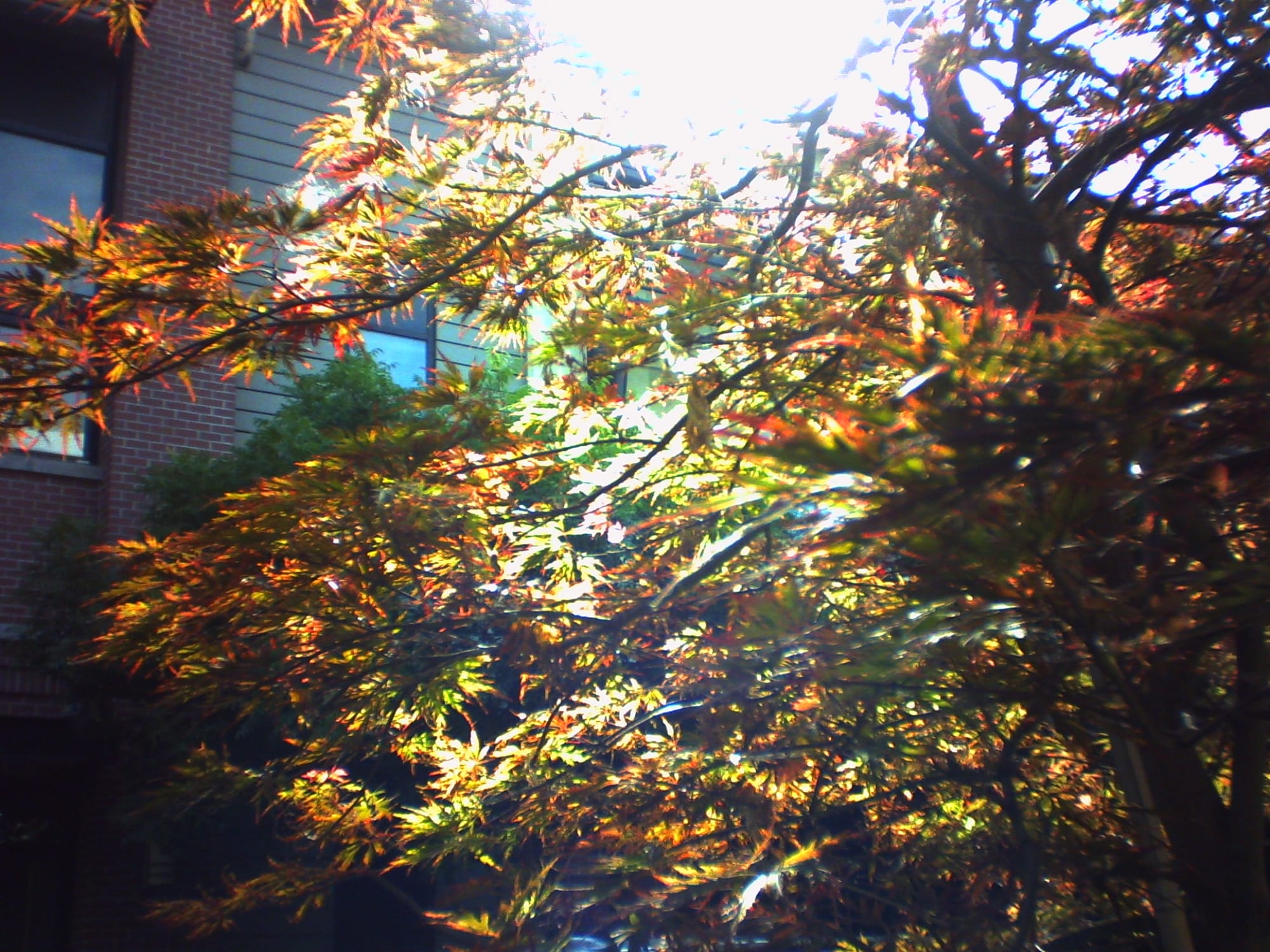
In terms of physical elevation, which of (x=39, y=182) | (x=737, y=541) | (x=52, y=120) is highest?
(x=52, y=120)

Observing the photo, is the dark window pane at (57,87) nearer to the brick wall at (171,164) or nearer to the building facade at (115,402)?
the building facade at (115,402)

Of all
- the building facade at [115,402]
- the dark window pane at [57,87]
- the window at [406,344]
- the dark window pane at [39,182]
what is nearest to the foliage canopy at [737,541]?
the building facade at [115,402]

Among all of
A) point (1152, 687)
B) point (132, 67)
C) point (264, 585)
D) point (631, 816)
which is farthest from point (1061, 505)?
point (132, 67)

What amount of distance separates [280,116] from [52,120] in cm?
196

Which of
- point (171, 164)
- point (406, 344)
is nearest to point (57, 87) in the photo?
point (171, 164)

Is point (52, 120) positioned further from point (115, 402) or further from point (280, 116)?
point (115, 402)

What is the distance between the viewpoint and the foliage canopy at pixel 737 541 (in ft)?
8.43

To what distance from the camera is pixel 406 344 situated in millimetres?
10289

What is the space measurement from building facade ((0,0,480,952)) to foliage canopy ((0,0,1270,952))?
9.44 ft

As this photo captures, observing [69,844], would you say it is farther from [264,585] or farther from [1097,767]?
[1097,767]

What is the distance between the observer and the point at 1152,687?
8.82ft

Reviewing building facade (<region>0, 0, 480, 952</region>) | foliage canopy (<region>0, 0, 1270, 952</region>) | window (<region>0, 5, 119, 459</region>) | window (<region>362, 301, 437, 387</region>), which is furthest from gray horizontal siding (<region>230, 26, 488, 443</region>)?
foliage canopy (<region>0, 0, 1270, 952</region>)

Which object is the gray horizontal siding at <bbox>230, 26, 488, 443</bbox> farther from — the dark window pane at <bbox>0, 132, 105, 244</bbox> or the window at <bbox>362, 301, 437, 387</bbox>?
the dark window pane at <bbox>0, 132, 105, 244</bbox>

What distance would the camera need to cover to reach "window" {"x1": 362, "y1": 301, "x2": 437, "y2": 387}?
10.1 metres
